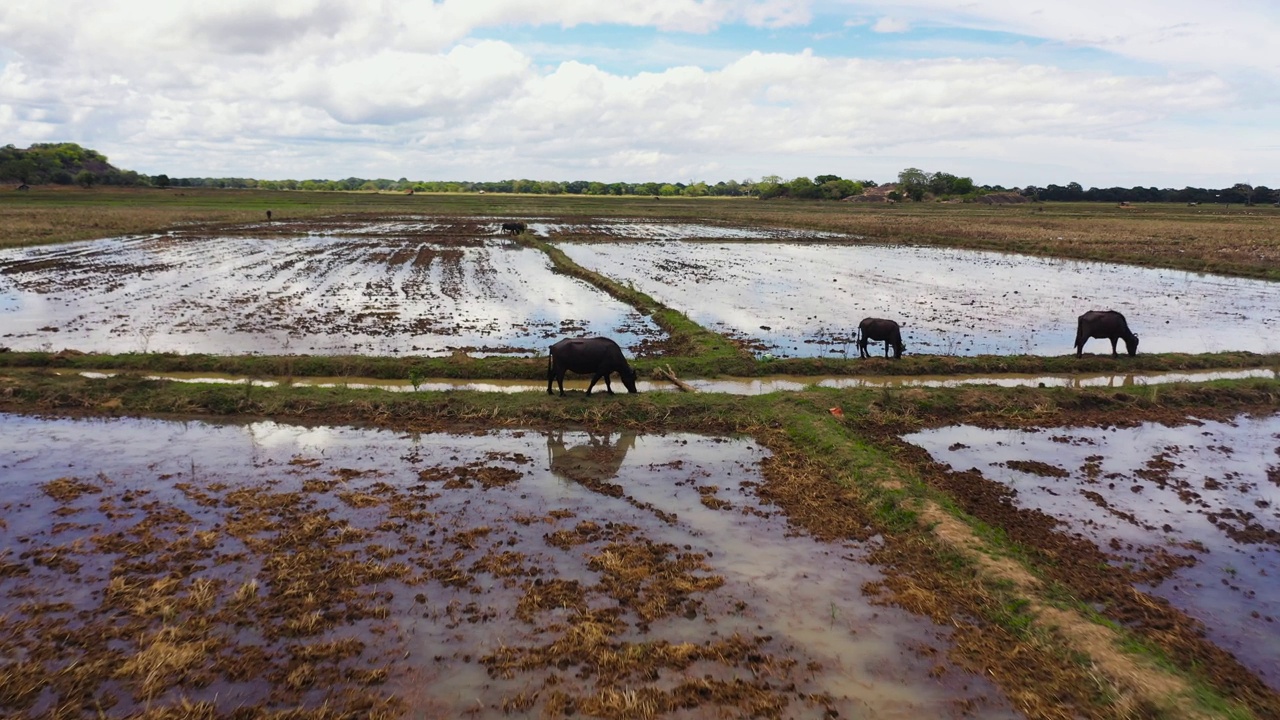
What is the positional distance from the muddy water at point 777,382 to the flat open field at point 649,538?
158 mm

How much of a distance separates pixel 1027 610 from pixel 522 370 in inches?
447

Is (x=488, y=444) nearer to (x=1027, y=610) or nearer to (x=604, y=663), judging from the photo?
(x=604, y=663)

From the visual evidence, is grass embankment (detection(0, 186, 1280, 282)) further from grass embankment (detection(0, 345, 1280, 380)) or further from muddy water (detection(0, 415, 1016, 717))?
muddy water (detection(0, 415, 1016, 717))

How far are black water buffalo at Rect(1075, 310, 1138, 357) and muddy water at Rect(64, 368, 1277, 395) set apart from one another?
970 mm

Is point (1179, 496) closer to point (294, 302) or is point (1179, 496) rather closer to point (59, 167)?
point (294, 302)

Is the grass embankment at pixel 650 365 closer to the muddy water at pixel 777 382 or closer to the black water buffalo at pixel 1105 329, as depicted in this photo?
the muddy water at pixel 777 382

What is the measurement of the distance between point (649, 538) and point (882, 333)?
10.9 meters

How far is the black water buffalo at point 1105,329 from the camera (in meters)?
17.6

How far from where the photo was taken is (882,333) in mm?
17438

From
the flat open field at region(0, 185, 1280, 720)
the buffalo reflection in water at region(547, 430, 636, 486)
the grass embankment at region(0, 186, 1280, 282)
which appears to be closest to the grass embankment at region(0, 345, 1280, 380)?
the flat open field at region(0, 185, 1280, 720)

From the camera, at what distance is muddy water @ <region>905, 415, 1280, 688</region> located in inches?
297

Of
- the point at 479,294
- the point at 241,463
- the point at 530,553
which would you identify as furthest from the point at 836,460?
the point at 479,294

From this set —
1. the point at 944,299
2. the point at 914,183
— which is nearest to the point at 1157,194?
the point at 914,183

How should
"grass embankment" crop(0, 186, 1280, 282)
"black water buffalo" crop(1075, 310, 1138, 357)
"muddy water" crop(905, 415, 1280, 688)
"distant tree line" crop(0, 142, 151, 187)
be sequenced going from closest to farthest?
"muddy water" crop(905, 415, 1280, 688) → "black water buffalo" crop(1075, 310, 1138, 357) → "grass embankment" crop(0, 186, 1280, 282) → "distant tree line" crop(0, 142, 151, 187)
